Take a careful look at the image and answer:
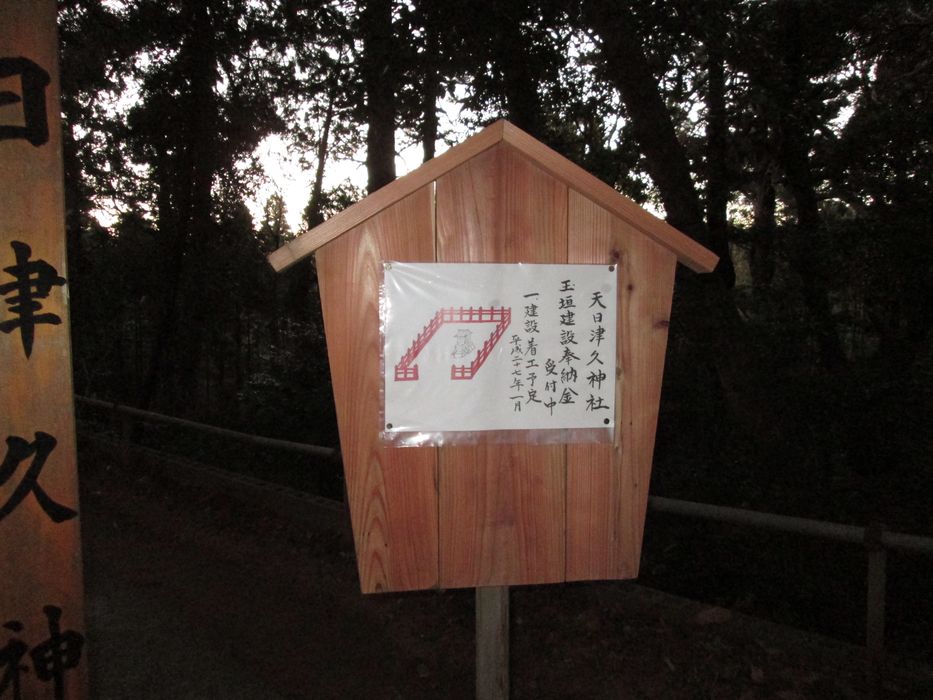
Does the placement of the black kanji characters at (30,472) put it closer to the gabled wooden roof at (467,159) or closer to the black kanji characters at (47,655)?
the black kanji characters at (47,655)

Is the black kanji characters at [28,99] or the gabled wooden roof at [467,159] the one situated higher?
the black kanji characters at [28,99]

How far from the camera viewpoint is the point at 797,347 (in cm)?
858

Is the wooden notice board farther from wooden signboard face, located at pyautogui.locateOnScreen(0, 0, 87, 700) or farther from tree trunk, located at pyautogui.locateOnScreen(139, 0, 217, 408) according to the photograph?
tree trunk, located at pyautogui.locateOnScreen(139, 0, 217, 408)

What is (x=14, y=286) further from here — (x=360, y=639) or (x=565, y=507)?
(x=360, y=639)

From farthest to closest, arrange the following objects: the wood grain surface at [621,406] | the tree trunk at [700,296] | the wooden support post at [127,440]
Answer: the wooden support post at [127,440], the tree trunk at [700,296], the wood grain surface at [621,406]

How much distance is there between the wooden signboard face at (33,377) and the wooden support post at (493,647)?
1.33 m

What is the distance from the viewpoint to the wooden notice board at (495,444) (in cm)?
234

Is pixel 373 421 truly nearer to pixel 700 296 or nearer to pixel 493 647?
pixel 493 647

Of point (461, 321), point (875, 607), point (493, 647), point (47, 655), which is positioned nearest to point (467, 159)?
point (461, 321)

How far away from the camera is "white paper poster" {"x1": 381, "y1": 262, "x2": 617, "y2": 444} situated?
7.73ft

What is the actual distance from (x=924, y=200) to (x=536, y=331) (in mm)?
7161

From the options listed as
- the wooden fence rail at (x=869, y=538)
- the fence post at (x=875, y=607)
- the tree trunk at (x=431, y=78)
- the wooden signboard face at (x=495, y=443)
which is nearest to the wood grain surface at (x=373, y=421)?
the wooden signboard face at (x=495, y=443)

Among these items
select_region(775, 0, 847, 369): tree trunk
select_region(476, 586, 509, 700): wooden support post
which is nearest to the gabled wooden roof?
select_region(476, 586, 509, 700): wooden support post

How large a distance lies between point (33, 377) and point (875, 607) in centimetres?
367
